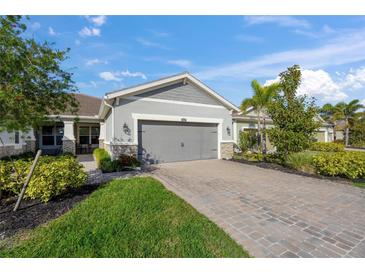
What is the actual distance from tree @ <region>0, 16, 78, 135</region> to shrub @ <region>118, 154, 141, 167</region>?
405 cm

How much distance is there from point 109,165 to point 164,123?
372 centimetres

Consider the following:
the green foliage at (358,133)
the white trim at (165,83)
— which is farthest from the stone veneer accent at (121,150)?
the green foliage at (358,133)

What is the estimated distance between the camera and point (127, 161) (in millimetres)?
8555

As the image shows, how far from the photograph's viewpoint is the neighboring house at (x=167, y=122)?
9.04 meters

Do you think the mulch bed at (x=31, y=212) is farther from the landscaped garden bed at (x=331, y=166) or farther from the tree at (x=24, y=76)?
the landscaped garden bed at (x=331, y=166)

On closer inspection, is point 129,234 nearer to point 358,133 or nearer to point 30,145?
point 30,145

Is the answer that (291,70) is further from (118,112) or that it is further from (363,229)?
(118,112)

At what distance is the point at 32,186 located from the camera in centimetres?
433

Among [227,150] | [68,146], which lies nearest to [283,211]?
[227,150]

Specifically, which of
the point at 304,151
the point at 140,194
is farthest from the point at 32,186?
the point at 304,151

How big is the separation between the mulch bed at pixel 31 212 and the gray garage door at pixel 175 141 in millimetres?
4978

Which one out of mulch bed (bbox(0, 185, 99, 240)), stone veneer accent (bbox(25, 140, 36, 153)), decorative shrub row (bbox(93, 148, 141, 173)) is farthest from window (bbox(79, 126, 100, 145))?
mulch bed (bbox(0, 185, 99, 240))
